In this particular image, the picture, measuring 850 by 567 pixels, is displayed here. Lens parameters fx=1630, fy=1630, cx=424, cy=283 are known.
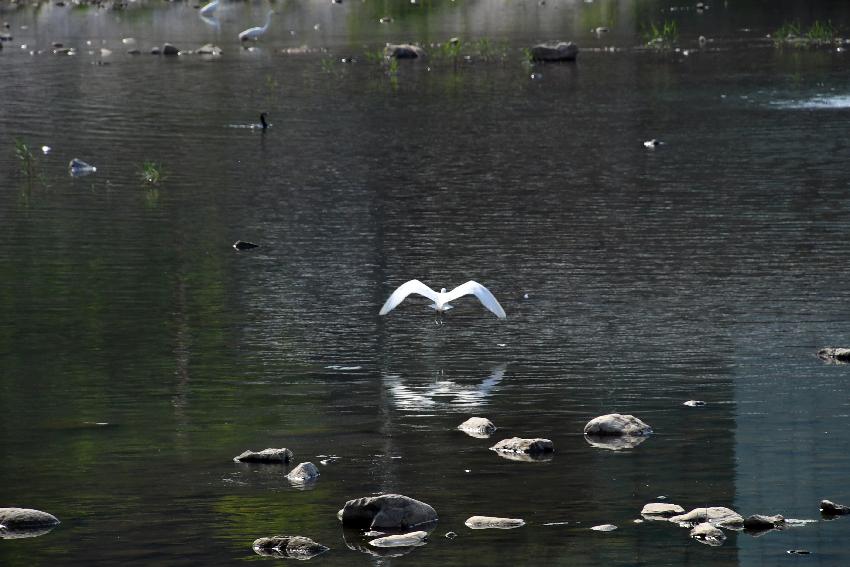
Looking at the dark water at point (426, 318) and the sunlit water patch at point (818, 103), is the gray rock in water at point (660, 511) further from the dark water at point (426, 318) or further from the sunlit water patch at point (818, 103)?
the sunlit water patch at point (818, 103)

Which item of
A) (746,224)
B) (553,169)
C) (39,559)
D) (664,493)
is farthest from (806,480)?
(553,169)

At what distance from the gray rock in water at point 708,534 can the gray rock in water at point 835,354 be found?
632 centimetres

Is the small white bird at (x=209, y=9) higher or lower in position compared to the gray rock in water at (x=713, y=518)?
higher

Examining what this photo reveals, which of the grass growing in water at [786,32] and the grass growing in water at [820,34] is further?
the grass growing in water at [786,32]

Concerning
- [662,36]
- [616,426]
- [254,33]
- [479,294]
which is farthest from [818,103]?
[616,426]

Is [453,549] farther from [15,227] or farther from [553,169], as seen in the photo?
[553,169]

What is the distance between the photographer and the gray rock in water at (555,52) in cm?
5928

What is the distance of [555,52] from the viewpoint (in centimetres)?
5928

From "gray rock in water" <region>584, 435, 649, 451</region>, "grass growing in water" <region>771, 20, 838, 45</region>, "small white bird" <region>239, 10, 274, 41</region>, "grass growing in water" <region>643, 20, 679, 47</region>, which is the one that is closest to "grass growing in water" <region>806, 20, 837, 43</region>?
"grass growing in water" <region>771, 20, 838, 45</region>

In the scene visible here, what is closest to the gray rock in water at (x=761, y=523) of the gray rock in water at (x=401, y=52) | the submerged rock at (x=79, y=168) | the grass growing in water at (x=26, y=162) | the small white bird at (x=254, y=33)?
the submerged rock at (x=79, y=168)

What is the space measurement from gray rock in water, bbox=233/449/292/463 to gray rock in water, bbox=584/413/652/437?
2874 mm

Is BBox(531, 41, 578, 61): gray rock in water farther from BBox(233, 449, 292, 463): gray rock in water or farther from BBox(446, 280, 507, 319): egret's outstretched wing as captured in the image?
BBox(233, 449, 292, 463): gray rock in water

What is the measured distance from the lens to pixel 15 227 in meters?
28.4

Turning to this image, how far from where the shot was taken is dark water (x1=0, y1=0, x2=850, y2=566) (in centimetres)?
1330
